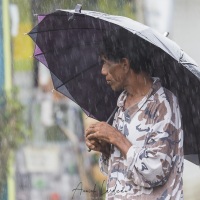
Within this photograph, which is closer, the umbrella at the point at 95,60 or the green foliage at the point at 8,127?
the umbrella at the point at 95,60

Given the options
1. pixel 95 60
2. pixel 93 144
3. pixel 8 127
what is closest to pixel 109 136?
pixel 93 144

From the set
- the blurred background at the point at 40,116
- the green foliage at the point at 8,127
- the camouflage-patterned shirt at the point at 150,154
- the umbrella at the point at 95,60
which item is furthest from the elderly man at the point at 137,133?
the blurred background at the point at 40,116

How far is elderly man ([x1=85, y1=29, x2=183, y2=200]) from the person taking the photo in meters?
4.93

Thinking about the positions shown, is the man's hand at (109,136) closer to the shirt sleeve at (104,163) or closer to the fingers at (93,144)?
the fingers at (93,144)

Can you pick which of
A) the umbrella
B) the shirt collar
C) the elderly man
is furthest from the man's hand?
the umbrella

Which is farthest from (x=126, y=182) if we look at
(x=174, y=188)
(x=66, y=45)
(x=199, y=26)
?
(x=199, y=26)

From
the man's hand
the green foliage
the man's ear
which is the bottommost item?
the green foliage

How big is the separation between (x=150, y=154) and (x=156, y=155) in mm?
31

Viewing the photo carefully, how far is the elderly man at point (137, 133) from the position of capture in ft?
16.2

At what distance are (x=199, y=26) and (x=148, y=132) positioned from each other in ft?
20.7

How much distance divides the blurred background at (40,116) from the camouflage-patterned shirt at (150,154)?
198 inches

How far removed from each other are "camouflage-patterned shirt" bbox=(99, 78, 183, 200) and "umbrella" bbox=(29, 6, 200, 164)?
17 centimetres

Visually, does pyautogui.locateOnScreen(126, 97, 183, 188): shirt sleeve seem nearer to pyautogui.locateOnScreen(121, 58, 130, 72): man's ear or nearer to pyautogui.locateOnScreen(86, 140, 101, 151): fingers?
pyautogui.locateOnScreen(86, 140, 101, 151): fingers

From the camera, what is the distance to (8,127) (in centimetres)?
1003
